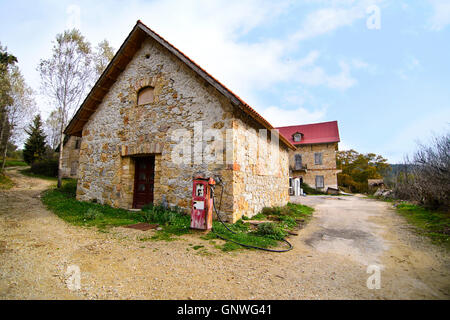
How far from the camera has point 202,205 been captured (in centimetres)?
502

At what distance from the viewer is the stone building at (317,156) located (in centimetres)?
2488

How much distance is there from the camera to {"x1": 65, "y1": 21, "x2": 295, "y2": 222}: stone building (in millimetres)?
6117

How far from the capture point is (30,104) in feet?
62.8

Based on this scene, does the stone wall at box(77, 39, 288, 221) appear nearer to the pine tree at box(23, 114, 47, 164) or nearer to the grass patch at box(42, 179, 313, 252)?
the grass patch at box(42, 179, 313, 252)

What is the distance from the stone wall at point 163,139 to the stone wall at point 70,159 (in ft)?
54.1

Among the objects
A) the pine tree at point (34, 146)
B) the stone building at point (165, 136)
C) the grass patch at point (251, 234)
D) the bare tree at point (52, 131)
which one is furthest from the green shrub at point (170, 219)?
the bare tree at point (52, 131)

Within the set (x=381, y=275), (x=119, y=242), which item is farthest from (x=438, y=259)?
(x=119, y=242)

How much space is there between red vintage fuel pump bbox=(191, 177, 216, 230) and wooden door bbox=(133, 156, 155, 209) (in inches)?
127

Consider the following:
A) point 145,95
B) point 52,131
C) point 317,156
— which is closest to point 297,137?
point 317,156

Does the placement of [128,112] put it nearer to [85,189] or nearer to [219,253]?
[85,189]

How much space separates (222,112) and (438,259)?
565 centimetres

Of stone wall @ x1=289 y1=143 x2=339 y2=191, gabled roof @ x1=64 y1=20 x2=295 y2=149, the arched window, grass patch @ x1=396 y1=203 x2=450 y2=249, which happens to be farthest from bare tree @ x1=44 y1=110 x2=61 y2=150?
grass patch @ x1=396 y1=203 x2=450 y2=249

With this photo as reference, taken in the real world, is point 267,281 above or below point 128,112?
below

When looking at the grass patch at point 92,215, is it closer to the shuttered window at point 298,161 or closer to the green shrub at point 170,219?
the green shrub at point 170,219
